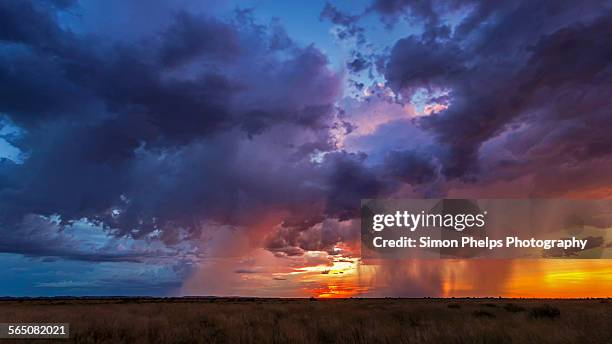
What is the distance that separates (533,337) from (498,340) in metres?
1.11

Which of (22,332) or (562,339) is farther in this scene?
(22,332)

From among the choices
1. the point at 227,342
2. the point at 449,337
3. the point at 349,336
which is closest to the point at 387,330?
the point at 349,336

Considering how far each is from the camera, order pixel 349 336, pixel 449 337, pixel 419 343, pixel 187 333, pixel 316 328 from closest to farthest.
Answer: pixel 419 343 < pixel 449 337 < pixel 349 336 < pixel 187 333 < pixel 316 328

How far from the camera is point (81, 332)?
1359cm

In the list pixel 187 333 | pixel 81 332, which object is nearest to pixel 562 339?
pixel 187 333

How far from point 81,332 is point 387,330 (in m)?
9.74

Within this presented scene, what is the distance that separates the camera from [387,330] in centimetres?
1322

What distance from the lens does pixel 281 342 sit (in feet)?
38.9

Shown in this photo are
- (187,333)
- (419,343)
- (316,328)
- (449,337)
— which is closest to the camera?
(419,343)

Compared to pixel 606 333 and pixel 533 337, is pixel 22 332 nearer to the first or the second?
pixel 533 337

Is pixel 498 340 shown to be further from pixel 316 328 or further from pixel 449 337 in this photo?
pixel 316 328

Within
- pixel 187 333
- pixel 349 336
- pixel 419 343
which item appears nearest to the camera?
pixel 419 343

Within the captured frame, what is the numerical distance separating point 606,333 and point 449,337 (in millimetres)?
5171

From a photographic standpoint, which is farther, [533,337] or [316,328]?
[316,328]
